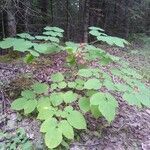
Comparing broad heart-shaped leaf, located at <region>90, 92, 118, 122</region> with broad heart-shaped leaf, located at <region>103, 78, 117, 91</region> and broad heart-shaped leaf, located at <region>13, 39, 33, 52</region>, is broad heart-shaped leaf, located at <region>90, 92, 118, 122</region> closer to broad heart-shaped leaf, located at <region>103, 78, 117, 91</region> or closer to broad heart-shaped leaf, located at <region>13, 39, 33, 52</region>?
broad heart-shaped leaf, located at <region>103, 78, 117, 91</region>

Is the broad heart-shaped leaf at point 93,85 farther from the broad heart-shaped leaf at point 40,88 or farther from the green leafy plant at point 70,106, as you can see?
the broad heart-shaped leaf at point 40,88

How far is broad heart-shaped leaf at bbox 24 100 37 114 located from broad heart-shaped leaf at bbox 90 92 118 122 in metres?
0.77

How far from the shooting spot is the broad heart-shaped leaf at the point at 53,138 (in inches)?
111

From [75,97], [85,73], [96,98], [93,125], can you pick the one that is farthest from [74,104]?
[96,98]

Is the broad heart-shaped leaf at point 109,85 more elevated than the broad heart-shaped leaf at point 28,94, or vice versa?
the broad heart-shaped leaf at point 109,85

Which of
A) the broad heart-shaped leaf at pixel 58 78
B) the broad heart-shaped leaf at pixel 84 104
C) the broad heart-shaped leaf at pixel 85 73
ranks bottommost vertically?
the broad heart-shaped leaf at pixel 84 104

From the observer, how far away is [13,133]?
332cm

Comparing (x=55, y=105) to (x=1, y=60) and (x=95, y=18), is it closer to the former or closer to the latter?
(x=1, y=60)

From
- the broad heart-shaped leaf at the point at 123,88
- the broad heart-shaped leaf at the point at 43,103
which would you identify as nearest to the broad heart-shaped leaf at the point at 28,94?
the broad heart-shaped leaf at the point at 43,103

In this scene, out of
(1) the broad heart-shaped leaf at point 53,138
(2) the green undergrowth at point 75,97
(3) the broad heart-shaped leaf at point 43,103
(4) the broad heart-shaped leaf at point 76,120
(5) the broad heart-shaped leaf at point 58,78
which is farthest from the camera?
(5) the broad heart-shaped leaf at point 58,78

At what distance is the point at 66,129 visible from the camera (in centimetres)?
294

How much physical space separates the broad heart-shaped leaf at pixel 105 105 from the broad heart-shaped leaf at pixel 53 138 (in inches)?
19.4

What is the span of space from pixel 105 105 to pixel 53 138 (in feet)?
2.15

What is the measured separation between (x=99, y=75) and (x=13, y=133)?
128cm
